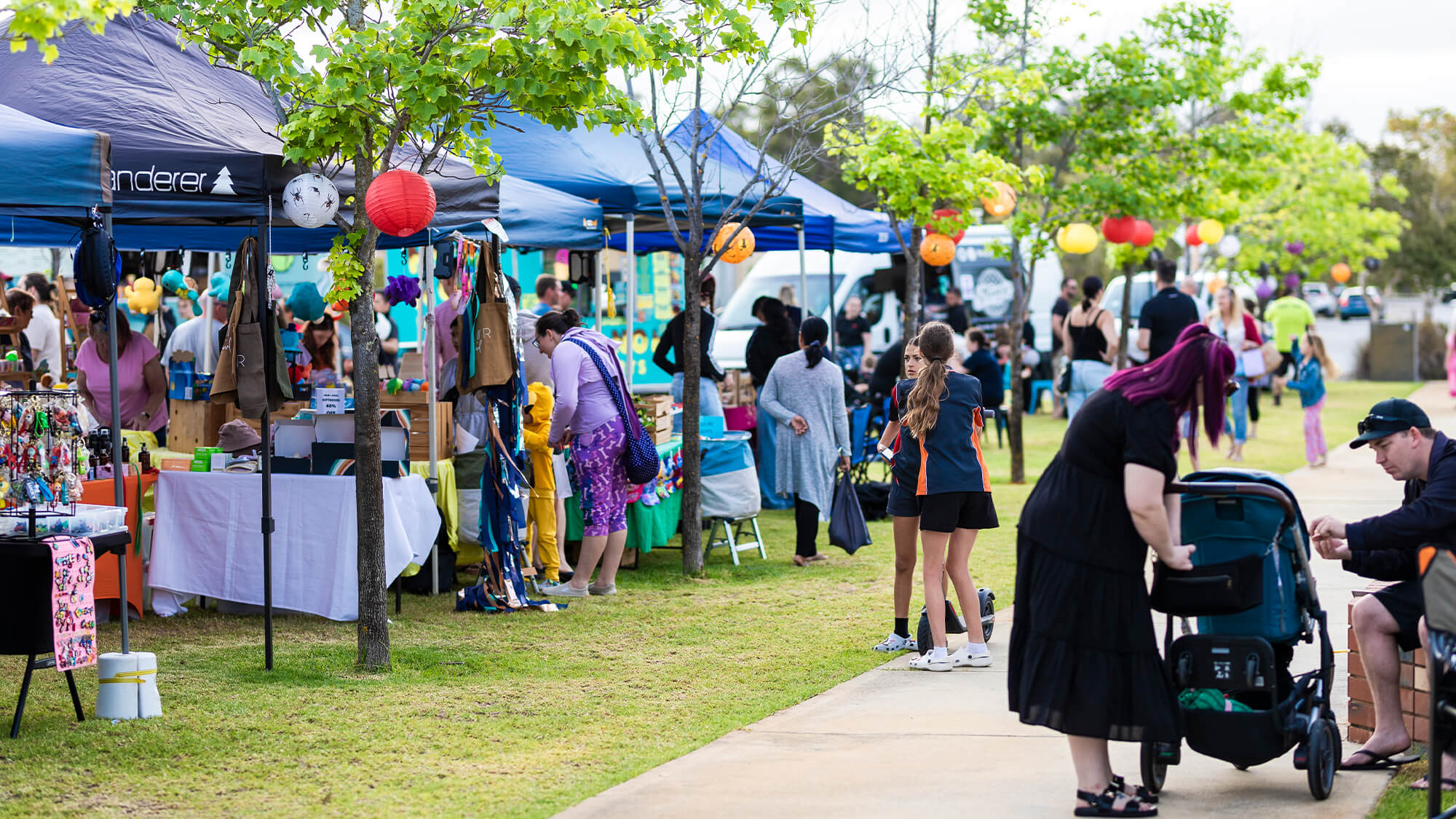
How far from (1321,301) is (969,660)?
2611 inches

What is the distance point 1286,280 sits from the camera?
1467 inches

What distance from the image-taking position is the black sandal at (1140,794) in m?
4.65

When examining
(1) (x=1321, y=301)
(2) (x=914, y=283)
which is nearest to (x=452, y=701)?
(2) (x=914, y=283)

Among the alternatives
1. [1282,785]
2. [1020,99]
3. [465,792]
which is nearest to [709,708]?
[465,792]

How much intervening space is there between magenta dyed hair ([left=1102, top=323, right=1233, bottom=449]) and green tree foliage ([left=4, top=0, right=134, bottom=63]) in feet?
10.6

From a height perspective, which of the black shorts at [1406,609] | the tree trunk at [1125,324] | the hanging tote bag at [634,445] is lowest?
the black shorts at [1406,609]

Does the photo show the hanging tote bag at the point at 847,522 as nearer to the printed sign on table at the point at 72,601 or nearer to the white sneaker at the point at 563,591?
the white sneaker at the point at 563,591

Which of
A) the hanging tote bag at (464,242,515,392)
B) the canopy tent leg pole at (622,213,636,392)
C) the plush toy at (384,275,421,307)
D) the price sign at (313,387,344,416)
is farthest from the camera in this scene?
the plush toy at (384,275,421,307)

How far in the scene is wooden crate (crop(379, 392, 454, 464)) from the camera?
9.08 metres

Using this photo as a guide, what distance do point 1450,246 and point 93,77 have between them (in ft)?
164

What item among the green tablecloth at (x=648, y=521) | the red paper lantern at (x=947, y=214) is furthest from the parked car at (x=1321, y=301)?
the green tablecloth at (x=648, y=521)

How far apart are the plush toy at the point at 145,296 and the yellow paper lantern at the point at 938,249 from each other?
6.71 meters

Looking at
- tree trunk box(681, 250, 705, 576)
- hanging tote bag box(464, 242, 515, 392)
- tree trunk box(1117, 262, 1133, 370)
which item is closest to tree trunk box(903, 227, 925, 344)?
tree trunk box(1117, 262, 1133, 370)

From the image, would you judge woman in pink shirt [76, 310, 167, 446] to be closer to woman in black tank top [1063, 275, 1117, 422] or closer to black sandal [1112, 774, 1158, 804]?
black sandal [1112, 774, 1158, 804]
